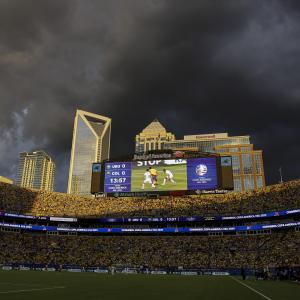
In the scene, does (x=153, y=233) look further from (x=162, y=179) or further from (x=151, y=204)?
→ (x=162, y=179)

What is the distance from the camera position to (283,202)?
64.2 meters

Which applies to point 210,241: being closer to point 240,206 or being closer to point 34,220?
point 240,206

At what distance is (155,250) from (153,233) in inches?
204

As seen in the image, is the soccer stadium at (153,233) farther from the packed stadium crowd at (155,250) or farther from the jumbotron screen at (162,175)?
the jumbotron screen at (162,175)

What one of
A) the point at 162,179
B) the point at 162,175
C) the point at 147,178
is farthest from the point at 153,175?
the point at 162,179

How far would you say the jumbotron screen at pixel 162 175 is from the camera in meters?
66.2

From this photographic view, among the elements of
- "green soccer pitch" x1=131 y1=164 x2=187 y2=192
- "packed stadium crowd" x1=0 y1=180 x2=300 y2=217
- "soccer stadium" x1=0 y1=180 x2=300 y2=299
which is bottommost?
"soccer stadium" x1=0 y1=180 x2=300 y2=299

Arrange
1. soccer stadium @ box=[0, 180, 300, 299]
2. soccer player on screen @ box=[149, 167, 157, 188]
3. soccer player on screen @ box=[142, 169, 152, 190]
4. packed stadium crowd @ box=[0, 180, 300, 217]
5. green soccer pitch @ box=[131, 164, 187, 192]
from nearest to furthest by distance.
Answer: soccer stadium @ box=[0, 180, 300, 299] < packed stadium crowd @ box=[0, 180, 300, 217] < green soccer pitch @ box=[131, 164, 187, 192] < soccer player on screen @ box=[149, 167, 157, 188] < soccer player on screen @ box=[142, 169, 152, 190]

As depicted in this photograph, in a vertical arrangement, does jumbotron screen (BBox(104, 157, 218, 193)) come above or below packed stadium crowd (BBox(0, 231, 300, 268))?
above

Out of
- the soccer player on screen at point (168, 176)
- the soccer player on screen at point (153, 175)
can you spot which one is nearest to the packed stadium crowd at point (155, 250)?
the soccer player on screen at point (153, 175)

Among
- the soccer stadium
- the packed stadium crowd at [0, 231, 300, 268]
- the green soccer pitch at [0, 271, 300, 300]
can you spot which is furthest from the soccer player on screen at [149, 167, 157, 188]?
the green soccer pitch at [0, 271, 300, 300]

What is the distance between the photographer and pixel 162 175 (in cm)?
6844

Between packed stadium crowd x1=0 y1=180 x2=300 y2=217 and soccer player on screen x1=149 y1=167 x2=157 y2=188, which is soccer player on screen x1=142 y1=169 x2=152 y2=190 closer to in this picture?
soccer player on screen x1=149 y1=167 x2=157 y2=188

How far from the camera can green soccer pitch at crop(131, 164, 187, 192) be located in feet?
220
